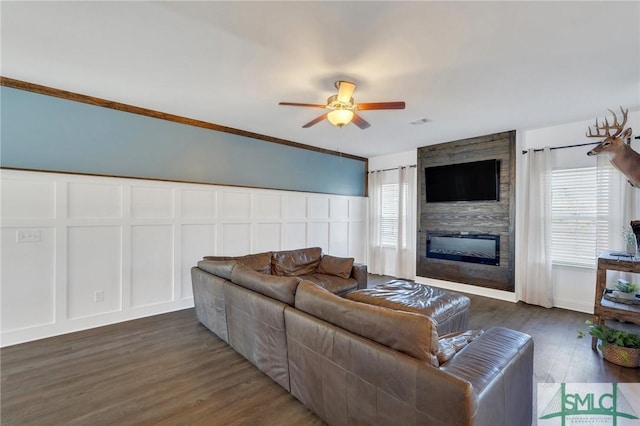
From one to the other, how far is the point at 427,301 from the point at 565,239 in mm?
2969

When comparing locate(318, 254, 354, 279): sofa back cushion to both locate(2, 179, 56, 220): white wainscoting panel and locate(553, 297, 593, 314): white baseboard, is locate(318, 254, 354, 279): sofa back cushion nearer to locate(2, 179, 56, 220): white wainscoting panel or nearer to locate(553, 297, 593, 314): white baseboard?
locate(553, 297, 593, 314): white baseboard

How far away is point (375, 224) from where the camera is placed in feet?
22.1

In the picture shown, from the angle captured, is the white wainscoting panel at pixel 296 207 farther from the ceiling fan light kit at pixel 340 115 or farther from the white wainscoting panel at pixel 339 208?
the ceiling fan light kit at pixel 340 115

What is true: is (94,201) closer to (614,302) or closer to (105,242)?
(105,242)

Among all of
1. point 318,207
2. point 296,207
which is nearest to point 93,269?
point 296,207

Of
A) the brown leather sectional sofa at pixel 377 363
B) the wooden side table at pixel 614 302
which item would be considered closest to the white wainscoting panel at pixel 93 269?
the brown leather sectional sofa at pixel 377 363

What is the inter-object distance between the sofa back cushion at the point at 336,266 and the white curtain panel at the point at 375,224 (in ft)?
8.49

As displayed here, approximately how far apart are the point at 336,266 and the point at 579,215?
3.59 metres

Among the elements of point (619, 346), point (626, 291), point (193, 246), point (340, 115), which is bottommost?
point (619, 346)

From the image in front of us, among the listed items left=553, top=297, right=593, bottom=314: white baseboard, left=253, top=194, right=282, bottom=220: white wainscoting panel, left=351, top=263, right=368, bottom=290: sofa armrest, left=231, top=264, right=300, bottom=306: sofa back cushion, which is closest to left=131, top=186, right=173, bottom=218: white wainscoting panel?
left=253, top=194, right=282, bottom=220: white wainscoting panel

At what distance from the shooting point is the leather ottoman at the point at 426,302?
2752 mm

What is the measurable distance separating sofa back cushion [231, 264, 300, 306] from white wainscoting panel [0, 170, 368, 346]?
1746mm

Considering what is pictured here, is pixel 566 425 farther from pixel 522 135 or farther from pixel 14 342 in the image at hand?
pixel 14 342

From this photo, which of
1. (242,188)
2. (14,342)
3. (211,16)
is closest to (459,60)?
(211,16)
